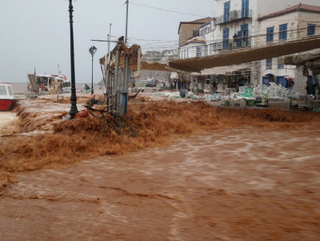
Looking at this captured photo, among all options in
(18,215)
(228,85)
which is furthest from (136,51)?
(228,85)

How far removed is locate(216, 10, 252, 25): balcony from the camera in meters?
28.3

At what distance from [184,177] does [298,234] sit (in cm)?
207

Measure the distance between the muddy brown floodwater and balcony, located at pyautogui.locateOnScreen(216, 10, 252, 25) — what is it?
25.8 meters

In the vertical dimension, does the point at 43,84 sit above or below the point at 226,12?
below

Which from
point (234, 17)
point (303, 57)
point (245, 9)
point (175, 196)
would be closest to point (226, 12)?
point (234, 17)

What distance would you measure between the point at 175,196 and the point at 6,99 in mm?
14829

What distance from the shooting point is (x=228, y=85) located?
3241cm

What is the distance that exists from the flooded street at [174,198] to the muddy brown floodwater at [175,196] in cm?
1

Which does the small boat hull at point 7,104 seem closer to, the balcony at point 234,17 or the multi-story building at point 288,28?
the multi-story building at point 288,28

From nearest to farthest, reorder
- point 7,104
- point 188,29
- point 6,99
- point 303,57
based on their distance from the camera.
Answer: point 303,57 → point 6,99 → point 7,104 → point 188,29

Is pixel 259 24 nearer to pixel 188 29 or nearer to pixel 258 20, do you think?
pixel 258 20

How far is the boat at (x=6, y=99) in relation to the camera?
1500 centimetres

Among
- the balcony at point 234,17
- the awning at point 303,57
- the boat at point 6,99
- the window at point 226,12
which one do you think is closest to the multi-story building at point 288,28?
the balcony at point 234,17

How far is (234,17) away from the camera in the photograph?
96.6 feet
